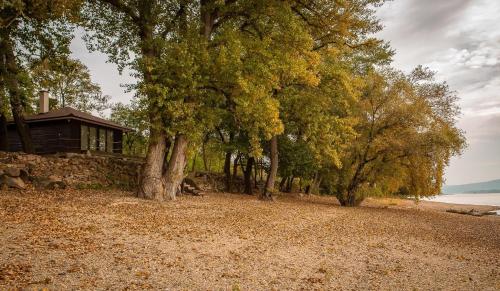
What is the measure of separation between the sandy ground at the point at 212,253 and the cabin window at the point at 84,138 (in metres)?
15.5

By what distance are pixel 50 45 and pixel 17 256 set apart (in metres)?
18.5

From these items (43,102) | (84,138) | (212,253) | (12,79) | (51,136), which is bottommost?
(212,253)

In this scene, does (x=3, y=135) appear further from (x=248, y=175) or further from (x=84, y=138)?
(x=248, y=175)

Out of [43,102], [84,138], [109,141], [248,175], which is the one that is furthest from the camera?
[248,175]

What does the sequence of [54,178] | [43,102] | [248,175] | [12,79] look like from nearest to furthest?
[54,178]
[12,79]
[43,102]
[248,175]

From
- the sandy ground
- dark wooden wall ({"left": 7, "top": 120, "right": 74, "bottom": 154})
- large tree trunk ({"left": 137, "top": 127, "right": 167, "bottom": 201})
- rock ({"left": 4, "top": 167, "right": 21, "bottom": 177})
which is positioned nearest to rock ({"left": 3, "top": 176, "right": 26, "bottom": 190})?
rock ({"left": 4, "top": 167, "right": 21, "bottom": 177})

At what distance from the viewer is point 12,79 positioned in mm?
21172

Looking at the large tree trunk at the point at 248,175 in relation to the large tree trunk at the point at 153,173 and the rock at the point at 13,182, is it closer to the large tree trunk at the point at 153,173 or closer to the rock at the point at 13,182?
the large tree trunk at the point at 153,173

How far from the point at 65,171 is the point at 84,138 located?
9840 millimetres

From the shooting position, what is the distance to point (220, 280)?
21.2ft

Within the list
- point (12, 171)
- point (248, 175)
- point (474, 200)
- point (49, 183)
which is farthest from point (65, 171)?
point (474, 200)

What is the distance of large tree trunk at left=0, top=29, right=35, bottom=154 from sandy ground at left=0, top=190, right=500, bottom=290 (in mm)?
10106

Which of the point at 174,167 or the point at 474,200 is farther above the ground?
the point at 174,167

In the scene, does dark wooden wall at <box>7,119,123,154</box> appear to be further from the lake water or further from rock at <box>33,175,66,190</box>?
the lake water
